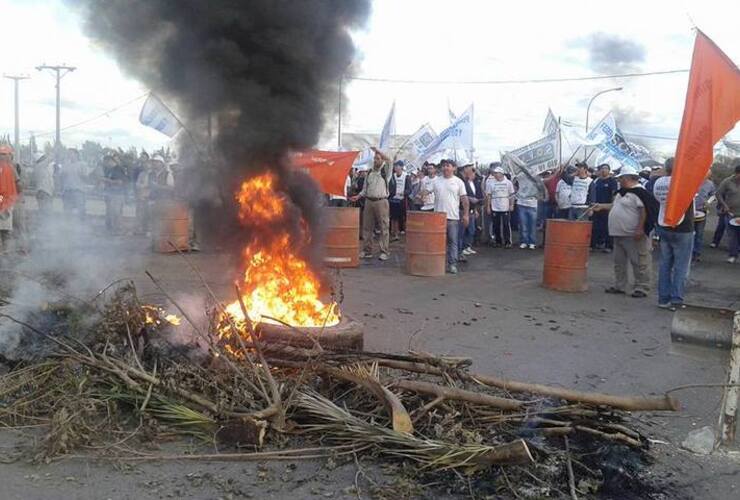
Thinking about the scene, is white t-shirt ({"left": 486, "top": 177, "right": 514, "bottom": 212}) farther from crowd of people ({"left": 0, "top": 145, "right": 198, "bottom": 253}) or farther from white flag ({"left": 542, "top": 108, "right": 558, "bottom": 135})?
crowd of people ({"left": 0, "top": 145, "right": 198, "bottom": 253})

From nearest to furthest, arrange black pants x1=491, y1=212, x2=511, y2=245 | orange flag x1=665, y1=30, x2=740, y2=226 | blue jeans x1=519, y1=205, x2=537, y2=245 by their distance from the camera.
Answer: orange flag x1=665, y1=30, x2=740, y2=226
blue jeans x1=519, y1=205, x2=537, y2=245
black pants x1=491, y1=212, x2=511, y2=245

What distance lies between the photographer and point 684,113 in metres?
4.95

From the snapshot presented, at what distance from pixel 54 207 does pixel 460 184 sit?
28.4ft

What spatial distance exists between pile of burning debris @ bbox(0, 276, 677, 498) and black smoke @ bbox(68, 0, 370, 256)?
1667 millimetres

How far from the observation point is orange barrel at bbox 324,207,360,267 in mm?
10570

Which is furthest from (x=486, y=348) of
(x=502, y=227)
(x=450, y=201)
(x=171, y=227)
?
(x=502, y=227)

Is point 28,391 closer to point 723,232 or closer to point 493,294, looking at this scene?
point 493,294

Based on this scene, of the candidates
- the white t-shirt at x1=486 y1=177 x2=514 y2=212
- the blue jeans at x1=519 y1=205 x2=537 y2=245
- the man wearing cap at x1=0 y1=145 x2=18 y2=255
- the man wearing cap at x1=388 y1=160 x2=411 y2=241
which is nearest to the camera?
the man wearing cap at x1=0 y1=145 x2=18 y2=255

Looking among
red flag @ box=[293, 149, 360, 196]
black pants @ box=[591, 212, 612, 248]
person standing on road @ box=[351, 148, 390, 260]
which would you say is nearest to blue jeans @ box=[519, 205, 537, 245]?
black pants @ box=[591, 212, 612, 248]

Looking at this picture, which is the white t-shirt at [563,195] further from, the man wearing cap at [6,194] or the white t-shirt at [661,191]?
the man wearing cap at [6,194]

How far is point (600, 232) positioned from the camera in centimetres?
1415

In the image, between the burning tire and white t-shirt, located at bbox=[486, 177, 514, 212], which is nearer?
the burning tire

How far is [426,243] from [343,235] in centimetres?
137

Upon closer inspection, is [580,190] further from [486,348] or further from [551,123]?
[486,348]
